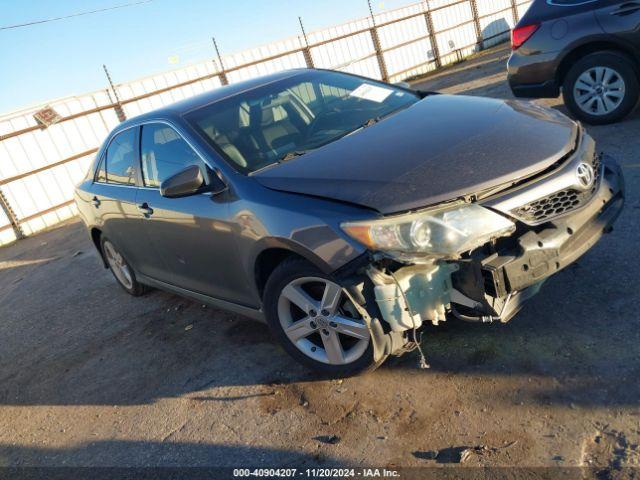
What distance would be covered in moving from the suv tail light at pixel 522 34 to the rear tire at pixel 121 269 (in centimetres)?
482

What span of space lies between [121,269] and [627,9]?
561 cm

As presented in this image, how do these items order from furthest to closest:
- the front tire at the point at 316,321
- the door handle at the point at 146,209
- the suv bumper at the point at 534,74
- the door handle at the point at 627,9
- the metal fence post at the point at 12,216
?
the metal fence post at the point at 12,216 < the suv bumper at the point at 534,74 < the door handle at the point at 627,9 < the door handle at the point at 146,209 < the front tire at the point at 316,321

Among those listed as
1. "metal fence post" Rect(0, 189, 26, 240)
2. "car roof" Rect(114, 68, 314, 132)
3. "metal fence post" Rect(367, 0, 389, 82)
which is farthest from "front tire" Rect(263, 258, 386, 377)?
"metal fence post" Rect(367, 0, 389, 82)

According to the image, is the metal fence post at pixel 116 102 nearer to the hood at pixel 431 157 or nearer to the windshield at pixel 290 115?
the windshield at pixel 290 115

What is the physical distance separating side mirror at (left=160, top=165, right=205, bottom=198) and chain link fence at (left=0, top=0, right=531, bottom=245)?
30.0 ft

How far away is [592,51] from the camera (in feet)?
19.0

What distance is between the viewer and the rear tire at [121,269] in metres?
5.24

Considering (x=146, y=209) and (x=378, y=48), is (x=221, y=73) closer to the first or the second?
(x=378, y=48)

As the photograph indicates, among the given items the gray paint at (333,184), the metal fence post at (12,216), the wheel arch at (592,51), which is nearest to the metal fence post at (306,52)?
the metal fence post at (12,216)

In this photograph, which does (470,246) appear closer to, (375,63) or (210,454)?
(210,454)

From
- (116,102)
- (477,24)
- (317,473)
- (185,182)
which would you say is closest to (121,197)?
(185,182)

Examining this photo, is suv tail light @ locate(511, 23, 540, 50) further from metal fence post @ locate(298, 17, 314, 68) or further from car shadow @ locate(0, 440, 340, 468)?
metal fence post @ locate(298, 17, 314, 68)

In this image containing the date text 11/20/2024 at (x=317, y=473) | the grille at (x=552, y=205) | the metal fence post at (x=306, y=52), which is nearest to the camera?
the date text 11/20/2024 at (x=317, y=473)

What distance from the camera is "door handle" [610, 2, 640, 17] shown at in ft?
17.6
